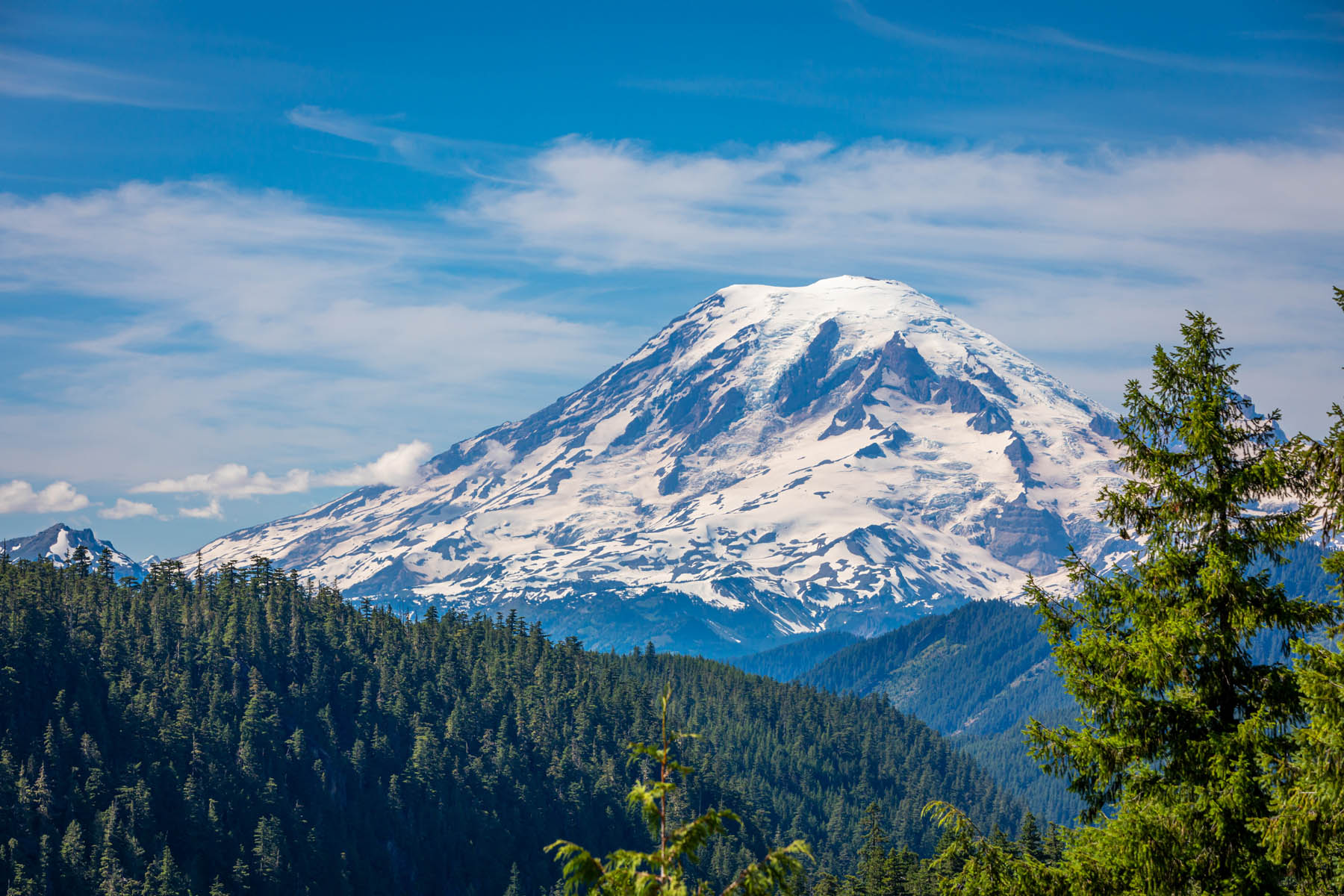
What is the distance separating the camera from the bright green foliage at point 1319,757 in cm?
1636

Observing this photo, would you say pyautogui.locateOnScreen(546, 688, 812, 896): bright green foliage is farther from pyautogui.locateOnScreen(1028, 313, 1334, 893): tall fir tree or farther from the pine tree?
the pine tree

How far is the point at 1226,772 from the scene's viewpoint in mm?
18625

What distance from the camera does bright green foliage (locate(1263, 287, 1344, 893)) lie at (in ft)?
53.7

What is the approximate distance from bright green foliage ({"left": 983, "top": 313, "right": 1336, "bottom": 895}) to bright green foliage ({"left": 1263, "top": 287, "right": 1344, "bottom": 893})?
474 millimetres

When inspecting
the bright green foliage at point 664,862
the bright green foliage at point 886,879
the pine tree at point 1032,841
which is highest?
the bright green foliage at point 664,862

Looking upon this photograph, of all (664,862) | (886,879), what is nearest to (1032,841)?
(886,879)

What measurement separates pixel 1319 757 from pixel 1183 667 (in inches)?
110

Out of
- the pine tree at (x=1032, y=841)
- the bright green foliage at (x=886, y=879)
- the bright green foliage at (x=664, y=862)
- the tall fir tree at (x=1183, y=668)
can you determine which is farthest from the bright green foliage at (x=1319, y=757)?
the pine tree at (x=1032, y=841)

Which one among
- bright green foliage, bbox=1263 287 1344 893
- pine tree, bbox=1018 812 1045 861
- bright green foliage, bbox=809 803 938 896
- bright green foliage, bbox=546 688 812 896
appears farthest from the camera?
bright green foliage, bbox=809 803 938 896

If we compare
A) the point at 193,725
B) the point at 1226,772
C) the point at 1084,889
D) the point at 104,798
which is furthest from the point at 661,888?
the point at 193,725

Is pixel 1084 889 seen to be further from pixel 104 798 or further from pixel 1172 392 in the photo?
pixel 104 798

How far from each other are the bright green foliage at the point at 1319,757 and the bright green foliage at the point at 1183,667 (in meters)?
0.47

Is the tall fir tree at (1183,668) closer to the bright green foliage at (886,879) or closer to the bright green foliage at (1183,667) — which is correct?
the bright green foliage at (1183,667)

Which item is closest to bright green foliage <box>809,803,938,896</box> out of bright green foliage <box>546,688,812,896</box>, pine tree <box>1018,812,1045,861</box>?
pine tree <box>1018,812,1045,861</box>
